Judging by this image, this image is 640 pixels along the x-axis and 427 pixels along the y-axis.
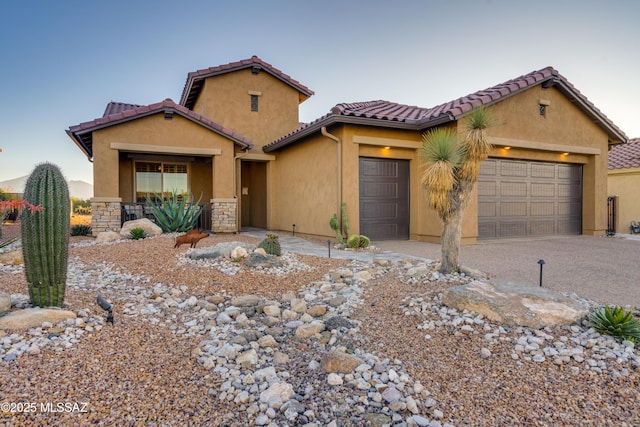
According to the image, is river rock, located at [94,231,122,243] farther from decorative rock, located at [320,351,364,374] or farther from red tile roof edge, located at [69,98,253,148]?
decorative rock, located at [320,351,364,374]

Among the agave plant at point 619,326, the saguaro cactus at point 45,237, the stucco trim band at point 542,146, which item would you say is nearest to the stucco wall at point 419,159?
the stucco trim band at point 542,146

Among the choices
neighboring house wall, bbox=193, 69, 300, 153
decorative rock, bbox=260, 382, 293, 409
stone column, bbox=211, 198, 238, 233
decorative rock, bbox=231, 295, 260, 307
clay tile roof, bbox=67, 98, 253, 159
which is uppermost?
neighboring house wall, bbox=193, 69, 300, 153

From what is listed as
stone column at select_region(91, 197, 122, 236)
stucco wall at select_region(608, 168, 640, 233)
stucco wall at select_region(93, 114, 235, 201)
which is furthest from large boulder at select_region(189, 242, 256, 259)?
stucco wall at select_region(608, 168, 640, 233)

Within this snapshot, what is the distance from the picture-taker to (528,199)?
10.6 metres

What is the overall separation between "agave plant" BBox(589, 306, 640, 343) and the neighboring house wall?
11.6 m

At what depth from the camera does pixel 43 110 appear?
433 inches

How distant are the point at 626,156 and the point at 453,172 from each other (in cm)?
1551

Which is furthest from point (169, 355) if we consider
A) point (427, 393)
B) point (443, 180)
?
point (443, 180)

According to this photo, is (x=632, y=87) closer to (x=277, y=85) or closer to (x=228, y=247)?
(x=277, y=85)

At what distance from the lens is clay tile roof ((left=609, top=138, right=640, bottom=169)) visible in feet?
46.9

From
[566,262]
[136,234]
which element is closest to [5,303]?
[136,234]

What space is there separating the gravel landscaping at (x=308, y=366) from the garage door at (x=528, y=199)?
6731 millimetres

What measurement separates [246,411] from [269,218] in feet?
36.6

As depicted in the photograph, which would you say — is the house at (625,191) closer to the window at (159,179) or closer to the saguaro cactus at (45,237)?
the window at (159,179)
